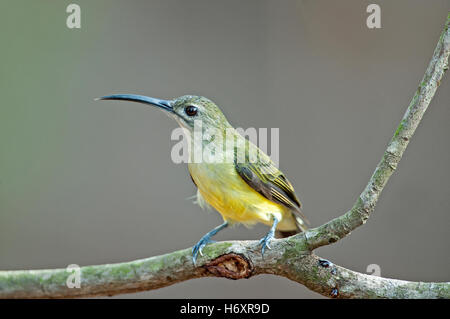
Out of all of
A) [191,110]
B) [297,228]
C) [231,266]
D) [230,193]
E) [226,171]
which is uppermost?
[191,110]

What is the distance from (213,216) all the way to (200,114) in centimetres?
133

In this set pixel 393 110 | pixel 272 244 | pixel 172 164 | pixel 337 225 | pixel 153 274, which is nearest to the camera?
pixel 337 225

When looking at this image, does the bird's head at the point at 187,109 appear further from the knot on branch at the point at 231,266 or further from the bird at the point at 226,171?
the knot on branch at the point at 231,266

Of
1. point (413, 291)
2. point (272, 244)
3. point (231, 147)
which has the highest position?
point (231, 147)

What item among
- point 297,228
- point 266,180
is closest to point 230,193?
point 266,180

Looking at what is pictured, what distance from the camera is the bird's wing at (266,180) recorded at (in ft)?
8.80

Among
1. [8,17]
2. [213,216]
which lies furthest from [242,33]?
[8,17]

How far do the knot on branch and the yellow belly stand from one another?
0.52 m

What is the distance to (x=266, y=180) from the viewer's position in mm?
2746

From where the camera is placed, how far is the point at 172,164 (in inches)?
159

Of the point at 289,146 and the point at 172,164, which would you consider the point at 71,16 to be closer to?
the point at 172,164

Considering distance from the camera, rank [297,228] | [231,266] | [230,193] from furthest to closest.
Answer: [297,228], [230,193], [231,266]

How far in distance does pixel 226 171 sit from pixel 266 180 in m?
0.26

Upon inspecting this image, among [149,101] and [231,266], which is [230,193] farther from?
[149,101]
